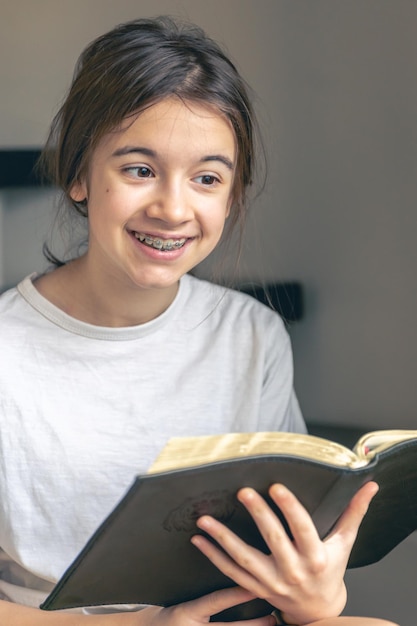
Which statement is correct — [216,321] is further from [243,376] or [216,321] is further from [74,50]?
[74,50]

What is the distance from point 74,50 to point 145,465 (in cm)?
73

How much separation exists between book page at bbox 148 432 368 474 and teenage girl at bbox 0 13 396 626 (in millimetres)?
219

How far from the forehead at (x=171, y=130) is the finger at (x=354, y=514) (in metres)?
0.47

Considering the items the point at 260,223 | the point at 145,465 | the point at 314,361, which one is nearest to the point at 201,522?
the point at 145,465

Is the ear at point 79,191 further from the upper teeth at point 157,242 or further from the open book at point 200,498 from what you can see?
the open book at point 200,498

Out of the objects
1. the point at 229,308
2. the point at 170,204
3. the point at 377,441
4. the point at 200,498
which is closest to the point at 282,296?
the point at 229,308

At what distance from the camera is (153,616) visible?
1088 millimetres

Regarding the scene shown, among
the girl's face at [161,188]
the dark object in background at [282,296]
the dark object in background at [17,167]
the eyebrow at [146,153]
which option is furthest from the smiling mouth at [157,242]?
the dark object in background at [17,167]

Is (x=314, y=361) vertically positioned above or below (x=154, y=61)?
below

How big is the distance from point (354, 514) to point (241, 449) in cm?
20

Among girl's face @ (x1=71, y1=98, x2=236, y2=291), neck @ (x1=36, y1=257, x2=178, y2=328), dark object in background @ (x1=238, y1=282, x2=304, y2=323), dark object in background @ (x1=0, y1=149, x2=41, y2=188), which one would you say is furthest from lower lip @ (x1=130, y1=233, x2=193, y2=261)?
dark object in background @ (x1=0, y1=149, x2=41, y2=188)

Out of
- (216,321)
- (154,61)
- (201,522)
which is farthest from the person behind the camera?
(216,321)

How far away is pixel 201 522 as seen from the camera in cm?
94

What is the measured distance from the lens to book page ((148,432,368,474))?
0.87m
